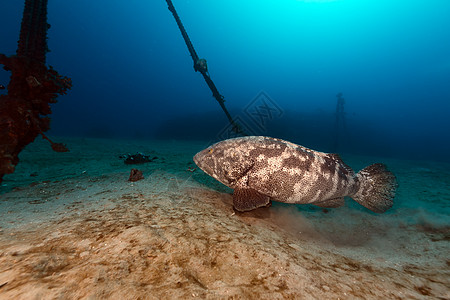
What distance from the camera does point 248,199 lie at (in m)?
3.17

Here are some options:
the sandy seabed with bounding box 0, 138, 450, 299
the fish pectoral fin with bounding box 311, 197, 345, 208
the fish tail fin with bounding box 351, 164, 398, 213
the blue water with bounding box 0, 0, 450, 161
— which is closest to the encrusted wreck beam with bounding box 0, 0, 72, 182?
the sandy seabed with bounding box 0, 138, 450, 299

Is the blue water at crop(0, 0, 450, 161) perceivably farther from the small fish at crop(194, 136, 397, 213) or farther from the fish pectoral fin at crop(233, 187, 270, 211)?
the fish pectoral fin at crop(233, 187, 270, 211)

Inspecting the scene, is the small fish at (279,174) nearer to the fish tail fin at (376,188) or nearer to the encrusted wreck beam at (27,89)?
the fish tail fin at (376,188)

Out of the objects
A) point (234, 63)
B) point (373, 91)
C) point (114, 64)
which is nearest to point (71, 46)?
point (114, 64)

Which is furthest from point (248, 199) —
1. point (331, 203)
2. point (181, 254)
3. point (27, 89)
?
point (27, 89)

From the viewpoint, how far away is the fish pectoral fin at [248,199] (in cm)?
305


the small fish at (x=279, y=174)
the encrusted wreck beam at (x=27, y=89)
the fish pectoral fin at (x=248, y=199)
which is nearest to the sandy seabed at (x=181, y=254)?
the fish pectoral fin at (x=248, y=199)

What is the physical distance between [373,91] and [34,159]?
15186 cm

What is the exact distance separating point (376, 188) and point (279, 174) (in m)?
2.46

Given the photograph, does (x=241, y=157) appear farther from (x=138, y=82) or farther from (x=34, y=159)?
(x=138, y=82)

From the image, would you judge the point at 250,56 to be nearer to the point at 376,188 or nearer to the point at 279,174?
the point at 376,188

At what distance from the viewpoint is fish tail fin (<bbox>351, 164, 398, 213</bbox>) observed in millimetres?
3748

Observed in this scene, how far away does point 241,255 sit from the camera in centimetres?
177

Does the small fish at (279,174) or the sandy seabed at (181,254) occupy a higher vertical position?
the small fish at (279,174)
